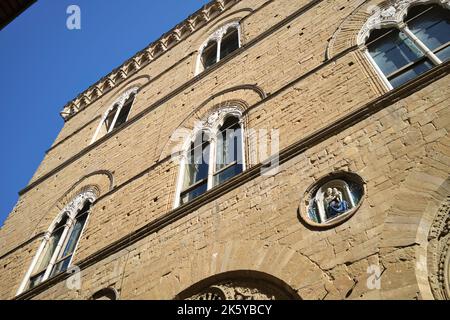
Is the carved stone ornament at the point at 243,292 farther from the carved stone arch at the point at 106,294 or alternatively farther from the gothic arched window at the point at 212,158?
the gothic arched window at the point at 212,158

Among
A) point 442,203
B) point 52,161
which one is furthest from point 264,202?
point 52,161

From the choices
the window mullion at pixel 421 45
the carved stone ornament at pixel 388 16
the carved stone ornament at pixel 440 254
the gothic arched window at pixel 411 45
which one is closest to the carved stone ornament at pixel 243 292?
the carved stone ornament at pixel 440 254

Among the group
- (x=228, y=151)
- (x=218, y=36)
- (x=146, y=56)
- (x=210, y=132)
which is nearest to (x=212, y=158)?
(x=228, y=151)

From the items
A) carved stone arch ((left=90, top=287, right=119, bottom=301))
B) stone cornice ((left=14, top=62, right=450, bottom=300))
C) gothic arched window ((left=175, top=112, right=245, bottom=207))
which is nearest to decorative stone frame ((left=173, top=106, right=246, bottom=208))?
gothic arched window ((left=175, top=112, right=245, bottom=207))

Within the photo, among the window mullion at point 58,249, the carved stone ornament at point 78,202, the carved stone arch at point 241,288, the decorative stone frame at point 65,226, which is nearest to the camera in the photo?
the carved stone arch at point 241,288

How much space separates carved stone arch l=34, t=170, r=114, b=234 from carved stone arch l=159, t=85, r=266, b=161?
1.47 m

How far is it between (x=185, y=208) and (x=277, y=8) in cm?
595

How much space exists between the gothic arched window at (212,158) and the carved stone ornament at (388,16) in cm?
232

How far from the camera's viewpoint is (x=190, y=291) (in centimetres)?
427

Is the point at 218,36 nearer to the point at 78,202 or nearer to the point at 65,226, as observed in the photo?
the point at 78,202

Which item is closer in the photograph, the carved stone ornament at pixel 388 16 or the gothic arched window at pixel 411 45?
the gothic arched window at pixel 411 45

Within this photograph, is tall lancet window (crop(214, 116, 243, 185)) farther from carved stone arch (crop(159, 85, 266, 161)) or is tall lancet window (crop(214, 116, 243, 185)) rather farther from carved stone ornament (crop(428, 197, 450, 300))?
carved stone ornament (crop(428, 197, 450, 300))

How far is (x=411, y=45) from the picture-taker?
17.9ft

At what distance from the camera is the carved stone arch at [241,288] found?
368 cm
